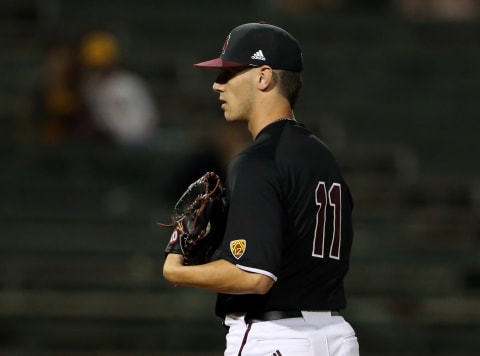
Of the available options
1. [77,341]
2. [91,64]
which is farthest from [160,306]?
[91,64]

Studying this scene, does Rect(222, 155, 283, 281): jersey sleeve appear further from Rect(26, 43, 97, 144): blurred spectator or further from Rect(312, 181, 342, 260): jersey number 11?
Rect(26, 43, 97, 144): blurred spectator

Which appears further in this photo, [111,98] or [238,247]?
[111,98]

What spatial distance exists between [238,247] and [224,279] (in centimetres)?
11

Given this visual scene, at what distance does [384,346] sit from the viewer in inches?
297

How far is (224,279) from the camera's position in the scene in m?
3.20

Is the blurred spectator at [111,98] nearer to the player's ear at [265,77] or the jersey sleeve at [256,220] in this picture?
the player's ear at [265,77]

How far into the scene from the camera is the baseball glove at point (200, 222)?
11.0ft

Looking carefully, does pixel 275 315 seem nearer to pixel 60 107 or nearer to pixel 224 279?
pixel 224 279

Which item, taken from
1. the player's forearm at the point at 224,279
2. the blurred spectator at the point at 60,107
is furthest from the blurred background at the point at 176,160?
the player's forearm at the point at 224,279

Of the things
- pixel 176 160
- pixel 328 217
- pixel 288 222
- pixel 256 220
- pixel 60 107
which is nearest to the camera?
pixel 256 220

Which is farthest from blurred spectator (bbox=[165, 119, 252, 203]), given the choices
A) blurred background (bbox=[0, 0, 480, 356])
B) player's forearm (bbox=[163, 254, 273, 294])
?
player's forearm (bbox=[163, 254, 273, 294])

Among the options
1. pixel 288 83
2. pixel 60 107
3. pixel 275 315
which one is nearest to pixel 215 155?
pixel 60 107

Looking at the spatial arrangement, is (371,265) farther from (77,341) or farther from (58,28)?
(58,28)

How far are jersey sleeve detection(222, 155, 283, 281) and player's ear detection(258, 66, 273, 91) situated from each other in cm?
30
